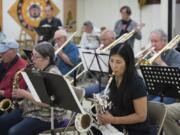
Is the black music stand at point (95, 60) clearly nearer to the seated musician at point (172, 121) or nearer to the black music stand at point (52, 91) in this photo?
the seated musician at point (172, 121)

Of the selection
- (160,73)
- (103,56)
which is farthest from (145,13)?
(160,73)

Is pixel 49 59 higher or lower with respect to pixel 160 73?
higher

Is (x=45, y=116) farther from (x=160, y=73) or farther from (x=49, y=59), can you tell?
(x=160, y=73)

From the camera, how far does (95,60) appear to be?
484 centimetres

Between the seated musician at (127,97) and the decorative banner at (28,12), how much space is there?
7.14 m

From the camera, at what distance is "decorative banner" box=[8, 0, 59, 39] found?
955 centimetres

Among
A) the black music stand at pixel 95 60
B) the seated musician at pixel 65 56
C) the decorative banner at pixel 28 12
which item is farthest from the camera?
the decorative banner at pixel 28 12

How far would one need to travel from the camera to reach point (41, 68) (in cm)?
332

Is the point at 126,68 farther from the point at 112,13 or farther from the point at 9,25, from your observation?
the point at 112,13

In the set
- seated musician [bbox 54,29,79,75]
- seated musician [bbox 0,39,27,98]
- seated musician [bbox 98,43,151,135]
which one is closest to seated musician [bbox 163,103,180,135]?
seated musician [bbox 98,43,151,135]

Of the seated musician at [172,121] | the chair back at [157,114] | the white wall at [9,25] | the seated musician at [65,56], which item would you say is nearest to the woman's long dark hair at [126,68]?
the chair back at [157,114]

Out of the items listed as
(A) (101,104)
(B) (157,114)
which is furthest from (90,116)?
(B) (157,114)

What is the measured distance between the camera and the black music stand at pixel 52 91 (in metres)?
2.71

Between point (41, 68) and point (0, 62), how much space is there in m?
0.76
